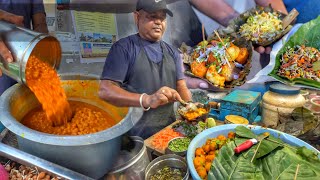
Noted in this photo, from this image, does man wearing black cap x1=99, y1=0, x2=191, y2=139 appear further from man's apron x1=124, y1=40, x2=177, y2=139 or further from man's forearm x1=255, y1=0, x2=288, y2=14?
man's forearm x1=255, y1=0, x2=288, y2=14

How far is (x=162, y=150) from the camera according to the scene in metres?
2.49

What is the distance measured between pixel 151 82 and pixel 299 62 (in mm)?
2060

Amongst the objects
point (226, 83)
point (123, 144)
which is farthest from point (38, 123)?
point (226, 83)

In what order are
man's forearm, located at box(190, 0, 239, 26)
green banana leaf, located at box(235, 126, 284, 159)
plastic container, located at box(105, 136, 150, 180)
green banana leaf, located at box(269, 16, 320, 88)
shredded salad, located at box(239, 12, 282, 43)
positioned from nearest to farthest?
1. green banana leaf, located at box(235, 126, 284, 159)
2. plastic container, located at box(105, 136, 150, 180)
3. man's forearm, located at box(190, 0, 239, 26)
4. shredded salad, located at box(239, 12, 282, 43)
5. green banana leaf, located at box(269, 16, 320, 88)

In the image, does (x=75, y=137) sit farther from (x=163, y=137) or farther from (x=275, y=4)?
(x=275, y=4)

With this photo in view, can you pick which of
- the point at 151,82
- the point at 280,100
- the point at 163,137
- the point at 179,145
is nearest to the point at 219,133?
the point at 179,145

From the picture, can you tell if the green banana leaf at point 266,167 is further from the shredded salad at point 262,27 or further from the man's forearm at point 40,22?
the shredded salad at point 262,27

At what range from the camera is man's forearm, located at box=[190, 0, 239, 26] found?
8.38 feet

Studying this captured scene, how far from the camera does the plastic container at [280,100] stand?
3.03 m

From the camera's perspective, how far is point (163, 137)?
102 inches

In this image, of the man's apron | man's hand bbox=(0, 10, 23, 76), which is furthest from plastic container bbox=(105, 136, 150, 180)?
man's hand bbox=(0, 10, 23, 76)

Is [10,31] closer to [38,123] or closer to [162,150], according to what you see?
[38,123]

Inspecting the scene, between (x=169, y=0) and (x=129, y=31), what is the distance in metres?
0.38

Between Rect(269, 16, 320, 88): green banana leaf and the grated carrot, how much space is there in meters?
1.47
